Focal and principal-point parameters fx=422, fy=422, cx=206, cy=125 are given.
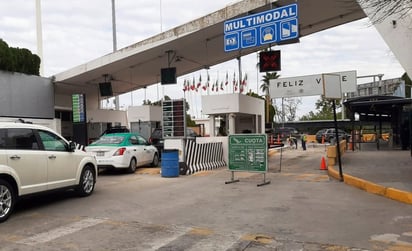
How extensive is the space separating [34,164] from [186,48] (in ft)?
47.0

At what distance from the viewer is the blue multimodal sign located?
49.8 feet

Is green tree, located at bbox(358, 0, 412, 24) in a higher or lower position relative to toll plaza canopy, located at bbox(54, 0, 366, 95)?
lower

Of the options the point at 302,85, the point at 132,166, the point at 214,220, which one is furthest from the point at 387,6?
the point at 302,85

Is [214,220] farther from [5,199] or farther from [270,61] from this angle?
[270,61]

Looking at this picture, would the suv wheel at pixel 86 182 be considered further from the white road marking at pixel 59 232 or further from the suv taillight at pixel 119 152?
the suv taillight at pixel 119 152

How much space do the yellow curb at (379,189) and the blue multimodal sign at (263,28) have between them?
594cm

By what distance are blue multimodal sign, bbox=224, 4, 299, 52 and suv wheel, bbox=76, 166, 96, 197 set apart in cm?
807

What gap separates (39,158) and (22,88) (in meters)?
14.9

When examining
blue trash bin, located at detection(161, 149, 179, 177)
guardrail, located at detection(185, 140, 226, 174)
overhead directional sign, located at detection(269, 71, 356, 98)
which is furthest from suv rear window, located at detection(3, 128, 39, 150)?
overhead directional sign, located at detection(269, 71, 356, 98)

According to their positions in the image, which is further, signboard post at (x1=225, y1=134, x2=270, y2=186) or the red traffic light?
the red traffic light

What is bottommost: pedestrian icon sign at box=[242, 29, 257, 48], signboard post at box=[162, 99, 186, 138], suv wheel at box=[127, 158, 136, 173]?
suv wheel at box=[127, 158, 136, 173]

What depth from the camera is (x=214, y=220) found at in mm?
7500

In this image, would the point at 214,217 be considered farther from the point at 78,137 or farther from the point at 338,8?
the point at 78,137

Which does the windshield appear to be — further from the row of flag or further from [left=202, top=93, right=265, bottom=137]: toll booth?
the row of flag
